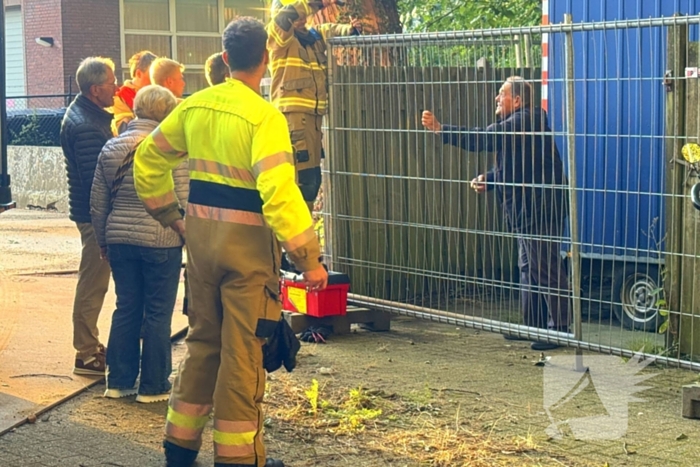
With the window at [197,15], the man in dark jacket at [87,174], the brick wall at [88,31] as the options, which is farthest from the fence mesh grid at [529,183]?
the window at [197,15]

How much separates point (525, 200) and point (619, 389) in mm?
1336

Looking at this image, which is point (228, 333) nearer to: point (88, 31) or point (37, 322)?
point (37, 322)

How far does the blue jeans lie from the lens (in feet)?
19.5

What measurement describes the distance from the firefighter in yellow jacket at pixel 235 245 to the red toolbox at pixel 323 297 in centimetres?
267

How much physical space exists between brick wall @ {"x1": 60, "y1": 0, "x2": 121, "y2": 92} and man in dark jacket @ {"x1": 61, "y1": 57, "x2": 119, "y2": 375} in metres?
16.8

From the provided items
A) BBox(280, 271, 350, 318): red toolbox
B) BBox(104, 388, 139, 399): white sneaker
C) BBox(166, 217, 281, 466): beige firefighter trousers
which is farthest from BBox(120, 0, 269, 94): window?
BBox(166, 217, 281, 466): beige firefighter trousers

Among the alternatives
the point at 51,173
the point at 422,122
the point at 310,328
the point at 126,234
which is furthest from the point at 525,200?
the point at 51,173

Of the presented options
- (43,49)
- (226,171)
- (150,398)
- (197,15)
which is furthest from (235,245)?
(197,15)

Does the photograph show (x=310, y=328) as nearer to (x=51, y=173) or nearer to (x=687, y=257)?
(x=687, y=257)

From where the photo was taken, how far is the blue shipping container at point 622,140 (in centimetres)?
637

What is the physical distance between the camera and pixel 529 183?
6.73m

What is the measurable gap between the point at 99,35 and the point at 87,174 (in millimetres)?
17695

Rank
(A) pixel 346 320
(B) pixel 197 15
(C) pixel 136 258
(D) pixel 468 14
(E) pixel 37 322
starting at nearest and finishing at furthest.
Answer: (C) pixel 136 258
(A) pixel 346 320
(E) pixel 37 322
(D) pixel 468 14
(B) pixel 197 15

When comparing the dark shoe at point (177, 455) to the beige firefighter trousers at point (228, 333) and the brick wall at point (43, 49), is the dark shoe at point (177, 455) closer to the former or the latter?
the beige firefighter trousers at point (228, 333)
